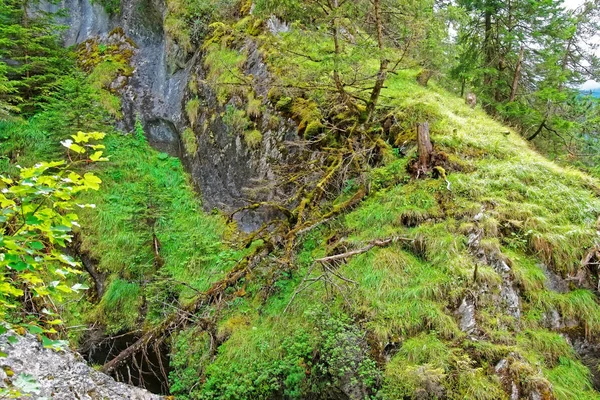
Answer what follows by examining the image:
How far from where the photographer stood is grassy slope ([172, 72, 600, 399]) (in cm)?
372

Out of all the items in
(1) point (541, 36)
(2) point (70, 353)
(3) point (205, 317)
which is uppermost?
(1) point (541, 36)

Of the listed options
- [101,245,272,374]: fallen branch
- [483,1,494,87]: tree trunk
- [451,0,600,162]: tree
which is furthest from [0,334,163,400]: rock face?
[483,1,494,87]: tree trunk

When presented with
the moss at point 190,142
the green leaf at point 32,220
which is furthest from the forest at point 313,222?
the moss at point 190,142

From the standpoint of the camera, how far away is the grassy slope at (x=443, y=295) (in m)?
3.72

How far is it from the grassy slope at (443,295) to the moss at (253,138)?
3.31m

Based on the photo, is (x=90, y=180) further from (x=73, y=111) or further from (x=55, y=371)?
(x=73, y=111)

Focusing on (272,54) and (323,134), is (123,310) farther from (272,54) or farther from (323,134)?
(272,54)

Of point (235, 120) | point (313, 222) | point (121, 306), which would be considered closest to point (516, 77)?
point (235, 120)

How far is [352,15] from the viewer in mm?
6242

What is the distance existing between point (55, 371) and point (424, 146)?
207 inches

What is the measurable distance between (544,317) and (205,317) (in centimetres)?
426

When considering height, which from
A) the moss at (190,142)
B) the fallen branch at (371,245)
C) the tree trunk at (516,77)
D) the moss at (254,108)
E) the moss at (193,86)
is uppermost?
the tree trunk at (516,77)

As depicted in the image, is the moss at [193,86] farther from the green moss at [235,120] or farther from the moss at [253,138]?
the moss at [253,138]

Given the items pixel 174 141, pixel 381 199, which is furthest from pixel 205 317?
pixel 174 141
